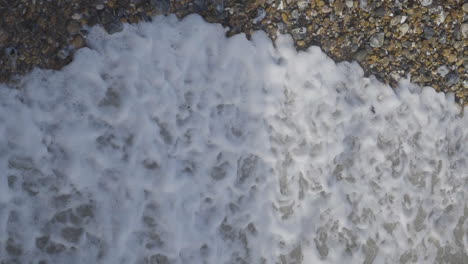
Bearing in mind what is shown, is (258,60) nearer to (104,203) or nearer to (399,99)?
(399,99)

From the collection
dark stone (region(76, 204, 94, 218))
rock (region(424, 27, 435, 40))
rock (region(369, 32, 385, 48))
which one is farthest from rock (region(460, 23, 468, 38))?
dark stone (region(76, 204, 94, 218))

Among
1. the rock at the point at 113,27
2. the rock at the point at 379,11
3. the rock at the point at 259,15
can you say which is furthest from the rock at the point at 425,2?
the rock at the point at 113,27

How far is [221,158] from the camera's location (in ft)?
9.11

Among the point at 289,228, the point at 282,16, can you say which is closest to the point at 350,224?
the point at 289,228

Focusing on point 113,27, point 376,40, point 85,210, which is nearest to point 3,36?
point 113,27

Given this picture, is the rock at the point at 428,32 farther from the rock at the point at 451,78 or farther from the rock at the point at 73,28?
the rock at the point at 73,28

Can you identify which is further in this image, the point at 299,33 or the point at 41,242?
the point at 299,33

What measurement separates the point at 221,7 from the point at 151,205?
130cm

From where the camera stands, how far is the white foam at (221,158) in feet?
8.26

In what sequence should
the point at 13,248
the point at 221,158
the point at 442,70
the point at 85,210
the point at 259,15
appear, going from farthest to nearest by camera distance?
the point at 442,70, the point at 259,15, the point at 221,158, the point at 85,210, the point at 13,248

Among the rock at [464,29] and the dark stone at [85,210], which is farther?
the rock at [464,29]

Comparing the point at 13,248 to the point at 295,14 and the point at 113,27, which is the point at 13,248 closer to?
the point at 113,27

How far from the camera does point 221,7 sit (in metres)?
2.84

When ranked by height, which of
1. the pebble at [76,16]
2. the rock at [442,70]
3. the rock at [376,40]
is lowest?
the rock at [442,70]
